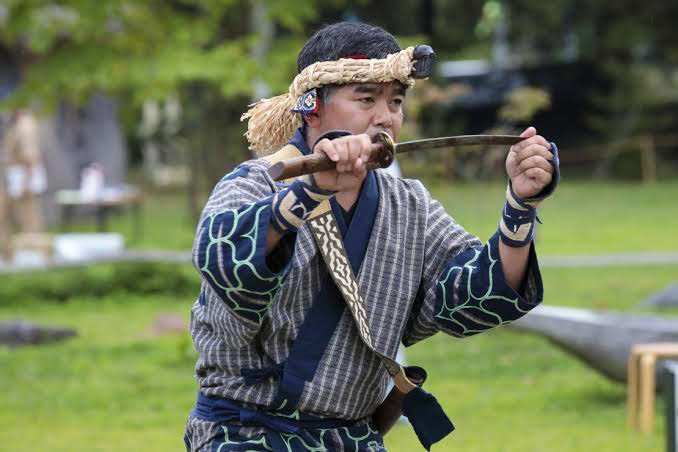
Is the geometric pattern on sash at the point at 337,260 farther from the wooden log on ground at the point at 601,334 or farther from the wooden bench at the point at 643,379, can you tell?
the wooden log on ground at the point at 601,334

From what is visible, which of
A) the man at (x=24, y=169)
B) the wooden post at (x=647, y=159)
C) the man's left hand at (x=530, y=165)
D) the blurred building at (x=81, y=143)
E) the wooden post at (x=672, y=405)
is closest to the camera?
the man's left hand at (x=530, y=165)

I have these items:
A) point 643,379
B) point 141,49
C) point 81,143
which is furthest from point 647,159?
point 643,379

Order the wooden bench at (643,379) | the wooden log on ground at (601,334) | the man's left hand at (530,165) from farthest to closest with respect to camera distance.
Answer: the wooden log on ground at (601,334) → the wooden bench at (643,379) → the man's left hand at (530,165)

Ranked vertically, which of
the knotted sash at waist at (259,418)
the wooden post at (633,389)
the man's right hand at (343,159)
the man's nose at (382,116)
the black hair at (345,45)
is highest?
the black hair at (345,45)

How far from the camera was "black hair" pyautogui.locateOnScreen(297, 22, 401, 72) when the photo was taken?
3102mm

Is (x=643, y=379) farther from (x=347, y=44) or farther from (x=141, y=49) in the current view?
(x=141, y=49)

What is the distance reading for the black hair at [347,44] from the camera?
10.2ft

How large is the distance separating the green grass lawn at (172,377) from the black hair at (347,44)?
14.4 feet

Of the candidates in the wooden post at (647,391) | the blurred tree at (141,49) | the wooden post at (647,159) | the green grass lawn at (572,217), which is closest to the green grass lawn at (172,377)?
the wooden post at (647,391)

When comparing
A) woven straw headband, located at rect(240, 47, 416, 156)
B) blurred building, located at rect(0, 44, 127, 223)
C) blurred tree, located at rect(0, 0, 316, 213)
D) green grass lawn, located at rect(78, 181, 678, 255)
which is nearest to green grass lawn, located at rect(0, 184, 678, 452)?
blurred tree, located at rect(0, 0, 316, 213)

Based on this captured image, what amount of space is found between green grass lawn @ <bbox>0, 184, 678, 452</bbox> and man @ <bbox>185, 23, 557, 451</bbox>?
4158 millimetres

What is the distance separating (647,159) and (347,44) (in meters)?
27.9

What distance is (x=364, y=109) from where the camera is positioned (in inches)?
119

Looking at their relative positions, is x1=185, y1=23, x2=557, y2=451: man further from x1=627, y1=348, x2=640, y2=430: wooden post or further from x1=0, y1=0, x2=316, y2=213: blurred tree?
x1=0, y1=0, x2=316, y2=213: blurred tree
